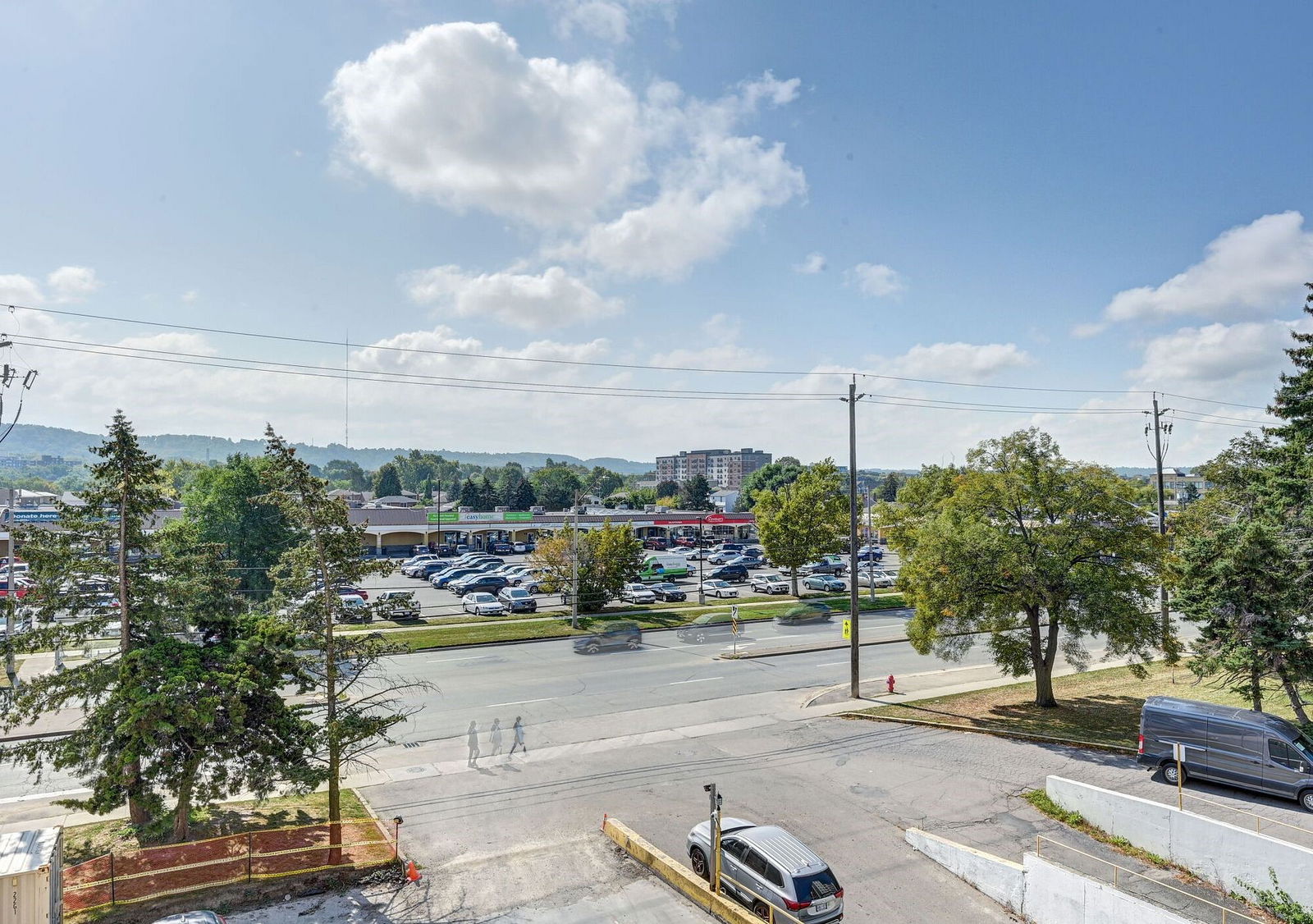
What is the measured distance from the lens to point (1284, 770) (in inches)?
661

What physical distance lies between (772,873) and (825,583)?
41018 millimetres

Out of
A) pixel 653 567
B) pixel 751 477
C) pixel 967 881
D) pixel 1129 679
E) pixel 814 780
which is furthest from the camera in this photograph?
pixel 751 477

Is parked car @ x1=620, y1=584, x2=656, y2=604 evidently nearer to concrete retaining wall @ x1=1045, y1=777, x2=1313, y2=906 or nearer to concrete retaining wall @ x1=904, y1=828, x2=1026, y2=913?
concrete retaining wall @ x1=1045, y1=777, x2=1313, y2=906

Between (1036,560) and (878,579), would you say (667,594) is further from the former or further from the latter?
(1036,560)

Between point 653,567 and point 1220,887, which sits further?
point 653,567

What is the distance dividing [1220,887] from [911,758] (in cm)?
776

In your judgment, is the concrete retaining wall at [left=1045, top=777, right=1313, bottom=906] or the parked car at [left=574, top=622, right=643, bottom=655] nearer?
the concrete retaining wall at [left=1045, top=777, right=1313, bottom=906]

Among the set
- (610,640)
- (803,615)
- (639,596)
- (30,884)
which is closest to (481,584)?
(639,596)

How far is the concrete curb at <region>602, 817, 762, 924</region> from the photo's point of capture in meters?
12.2

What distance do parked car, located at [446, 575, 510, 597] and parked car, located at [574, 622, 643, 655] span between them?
14.6m

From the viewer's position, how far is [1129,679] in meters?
30.1

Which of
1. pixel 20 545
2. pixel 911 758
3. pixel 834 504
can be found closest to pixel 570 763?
pixel 911 758

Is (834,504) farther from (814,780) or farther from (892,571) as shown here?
(814,780)

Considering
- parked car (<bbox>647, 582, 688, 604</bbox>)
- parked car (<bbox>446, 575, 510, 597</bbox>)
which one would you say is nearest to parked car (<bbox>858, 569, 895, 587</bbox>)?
parked car (<bbox>647, 582, 688, 604</bbox>)
